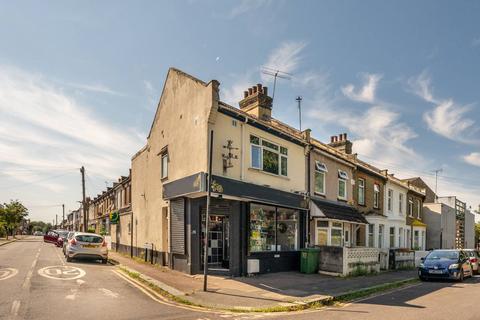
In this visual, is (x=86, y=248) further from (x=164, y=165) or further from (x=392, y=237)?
(x=392, y=237)

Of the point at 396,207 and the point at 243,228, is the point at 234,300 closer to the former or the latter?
the point at 243,228

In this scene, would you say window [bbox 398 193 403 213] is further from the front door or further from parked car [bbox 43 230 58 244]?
parked car [bbox 43 230 58 244]

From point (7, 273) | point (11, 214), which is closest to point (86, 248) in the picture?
point (7, 273)

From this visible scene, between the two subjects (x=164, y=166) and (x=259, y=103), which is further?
(x=259, y=103)

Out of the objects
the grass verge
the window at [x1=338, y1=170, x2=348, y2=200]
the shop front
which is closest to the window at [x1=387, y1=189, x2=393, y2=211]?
the window at [x1=338, y1=170, x2=348, y2=200]

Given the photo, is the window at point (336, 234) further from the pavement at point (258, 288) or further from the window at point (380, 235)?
A: the window at point (380, 235)

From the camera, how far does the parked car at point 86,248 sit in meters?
18.8

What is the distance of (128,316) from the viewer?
335 inches

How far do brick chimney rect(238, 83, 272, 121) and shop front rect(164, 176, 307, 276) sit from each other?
Result: 519 centimetres

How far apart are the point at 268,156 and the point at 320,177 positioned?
5.03 m

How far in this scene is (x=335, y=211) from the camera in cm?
2091

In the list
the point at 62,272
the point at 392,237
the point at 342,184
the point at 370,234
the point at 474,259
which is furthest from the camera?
the point at 392,237

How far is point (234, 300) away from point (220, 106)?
7829mm

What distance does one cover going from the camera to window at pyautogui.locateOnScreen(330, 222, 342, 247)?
2108cm
